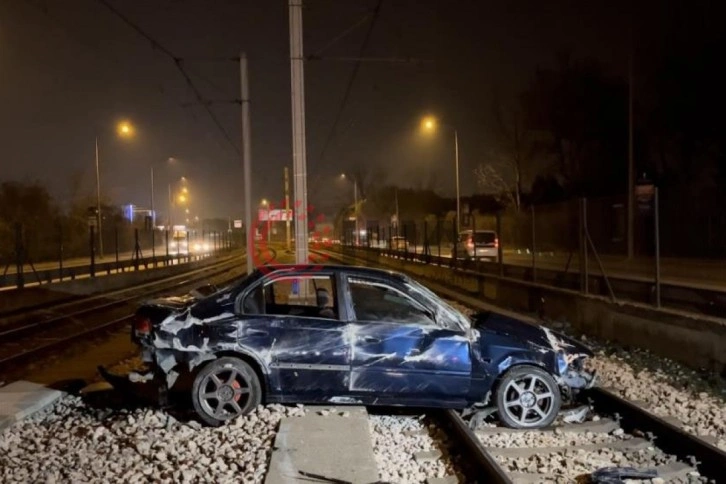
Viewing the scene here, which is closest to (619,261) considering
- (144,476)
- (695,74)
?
(695,74)

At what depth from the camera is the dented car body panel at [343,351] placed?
7102 millimetres

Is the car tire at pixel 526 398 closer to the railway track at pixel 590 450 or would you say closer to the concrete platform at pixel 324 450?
the railway track at pixel 590 450

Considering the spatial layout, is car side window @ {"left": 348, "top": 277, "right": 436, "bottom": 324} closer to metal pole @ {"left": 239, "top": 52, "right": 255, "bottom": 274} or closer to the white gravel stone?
the white gravel stone

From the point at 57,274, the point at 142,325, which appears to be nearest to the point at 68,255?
the point at 57,274

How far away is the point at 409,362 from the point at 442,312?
0.63m

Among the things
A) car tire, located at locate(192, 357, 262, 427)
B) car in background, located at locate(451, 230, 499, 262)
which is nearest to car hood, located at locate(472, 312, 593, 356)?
car tire, located at locate(192, 357, 262, 427)

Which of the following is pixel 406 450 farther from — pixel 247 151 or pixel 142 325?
pixel 247 151

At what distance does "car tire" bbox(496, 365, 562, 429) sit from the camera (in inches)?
283

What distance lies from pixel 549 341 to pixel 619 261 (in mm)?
26679

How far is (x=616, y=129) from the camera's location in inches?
2041

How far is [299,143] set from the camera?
17.3 m

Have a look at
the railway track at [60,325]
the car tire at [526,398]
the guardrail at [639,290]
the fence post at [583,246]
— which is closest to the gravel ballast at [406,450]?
the car tire at [526,398]

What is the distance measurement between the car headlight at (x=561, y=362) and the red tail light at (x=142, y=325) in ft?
13.7

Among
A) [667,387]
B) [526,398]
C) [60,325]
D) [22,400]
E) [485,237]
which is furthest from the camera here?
[485,237]
